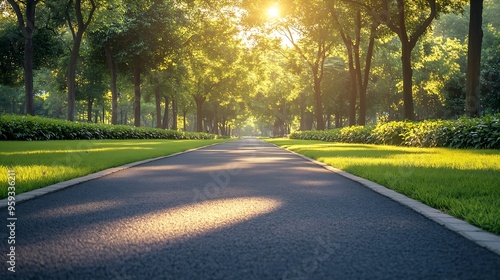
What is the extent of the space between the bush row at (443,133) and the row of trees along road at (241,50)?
2159 millimetres

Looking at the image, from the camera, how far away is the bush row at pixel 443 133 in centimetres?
1229

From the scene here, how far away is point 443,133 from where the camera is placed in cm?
1419

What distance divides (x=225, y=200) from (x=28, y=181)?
3106 millimetres

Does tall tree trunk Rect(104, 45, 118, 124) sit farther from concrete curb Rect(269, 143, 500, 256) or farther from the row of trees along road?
concrete curb Rect(269, 143, 500, 256)

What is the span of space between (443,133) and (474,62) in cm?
421

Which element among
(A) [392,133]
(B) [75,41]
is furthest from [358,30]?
(B) [75,41]

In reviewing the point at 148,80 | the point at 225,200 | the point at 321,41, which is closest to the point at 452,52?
the point at 321,41

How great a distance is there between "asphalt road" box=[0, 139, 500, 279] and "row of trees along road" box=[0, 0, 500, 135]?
584 inches

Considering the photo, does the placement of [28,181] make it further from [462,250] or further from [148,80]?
[148,80]

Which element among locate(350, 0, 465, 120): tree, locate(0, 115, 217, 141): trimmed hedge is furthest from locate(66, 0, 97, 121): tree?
locate(350, 0, 465, 120): tree

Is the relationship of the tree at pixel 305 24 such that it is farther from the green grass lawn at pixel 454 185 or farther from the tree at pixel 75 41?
the green grass lawn at pixel 454 185

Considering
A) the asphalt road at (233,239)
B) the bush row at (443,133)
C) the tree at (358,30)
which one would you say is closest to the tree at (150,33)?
the tree at (358,30)

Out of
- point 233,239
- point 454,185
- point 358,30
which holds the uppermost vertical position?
point 358,30

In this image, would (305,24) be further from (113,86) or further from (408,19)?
(113,86)
